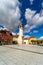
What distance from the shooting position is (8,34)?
55.4 meters

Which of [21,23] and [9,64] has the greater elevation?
[21,23]

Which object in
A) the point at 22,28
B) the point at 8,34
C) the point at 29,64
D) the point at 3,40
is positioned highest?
the point at 22,28

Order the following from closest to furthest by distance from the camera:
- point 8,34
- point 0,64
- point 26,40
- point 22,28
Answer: point 0,64
point 8,34
point 22,28
point 26,40

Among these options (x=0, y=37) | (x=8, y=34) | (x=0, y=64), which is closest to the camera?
(x=0, y=64)

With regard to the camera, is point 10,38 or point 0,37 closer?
point 0,37

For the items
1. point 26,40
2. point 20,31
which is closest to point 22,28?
point 20,31

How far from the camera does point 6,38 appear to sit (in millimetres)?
54094

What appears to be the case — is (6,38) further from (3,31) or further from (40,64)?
(40,64)

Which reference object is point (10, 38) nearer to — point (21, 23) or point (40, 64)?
point (21, 23)

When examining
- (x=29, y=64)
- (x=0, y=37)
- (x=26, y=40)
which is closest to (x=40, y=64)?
(x=29, y=64)

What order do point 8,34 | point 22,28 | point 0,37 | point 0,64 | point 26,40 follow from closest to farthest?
point 0,64 < point 0,37 < point 8,34 < point 22,28 < point 26,40

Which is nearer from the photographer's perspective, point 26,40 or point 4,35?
point 4,35

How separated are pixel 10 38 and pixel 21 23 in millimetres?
10698

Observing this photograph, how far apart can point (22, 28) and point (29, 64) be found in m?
51.7
